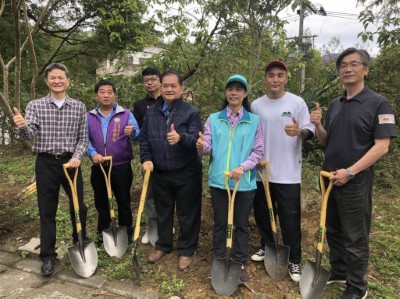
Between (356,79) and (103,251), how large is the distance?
2991 mm

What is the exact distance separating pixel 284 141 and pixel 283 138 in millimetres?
29

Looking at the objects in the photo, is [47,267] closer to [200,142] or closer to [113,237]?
[113,237]

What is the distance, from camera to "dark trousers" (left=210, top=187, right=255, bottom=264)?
Answer: 3.08 meters

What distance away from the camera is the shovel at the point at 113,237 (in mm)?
3547

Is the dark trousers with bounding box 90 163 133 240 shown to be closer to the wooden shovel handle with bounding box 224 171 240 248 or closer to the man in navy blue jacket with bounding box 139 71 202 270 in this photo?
the man in navy blue jacket with bounding box 139 71 202 270

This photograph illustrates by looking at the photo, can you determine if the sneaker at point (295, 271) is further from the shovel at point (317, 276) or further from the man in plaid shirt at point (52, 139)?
the man in plaid shirt at point (52, 139)

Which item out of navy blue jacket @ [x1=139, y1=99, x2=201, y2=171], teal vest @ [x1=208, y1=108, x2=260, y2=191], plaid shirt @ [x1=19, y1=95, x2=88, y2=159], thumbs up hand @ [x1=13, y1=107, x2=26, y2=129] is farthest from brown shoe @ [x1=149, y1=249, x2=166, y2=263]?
thumbs up hand @ [x1=13, y1=107, x2=26, y2=129]

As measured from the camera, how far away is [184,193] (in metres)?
3.33

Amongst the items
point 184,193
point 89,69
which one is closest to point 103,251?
point 184,193

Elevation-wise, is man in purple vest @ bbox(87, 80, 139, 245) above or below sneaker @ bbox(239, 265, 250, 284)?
above

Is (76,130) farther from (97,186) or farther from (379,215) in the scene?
(379,215)

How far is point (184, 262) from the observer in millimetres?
3385

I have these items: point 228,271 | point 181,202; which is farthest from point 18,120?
point 228,271

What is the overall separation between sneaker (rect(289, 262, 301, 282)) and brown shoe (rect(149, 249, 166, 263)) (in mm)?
1298
